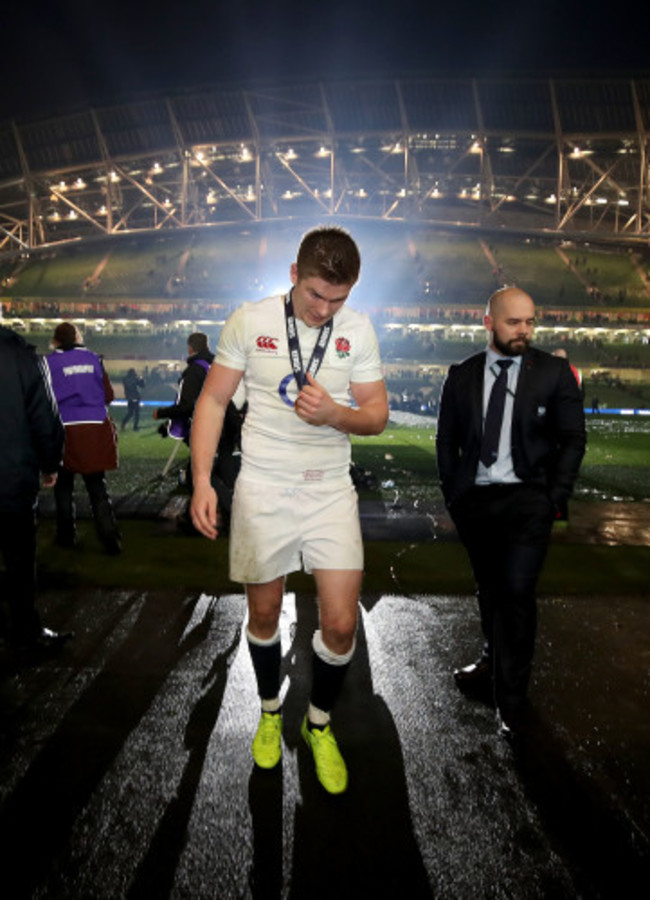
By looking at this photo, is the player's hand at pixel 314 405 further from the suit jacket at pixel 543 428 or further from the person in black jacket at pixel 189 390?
the person in black jacket at pixel 189 390

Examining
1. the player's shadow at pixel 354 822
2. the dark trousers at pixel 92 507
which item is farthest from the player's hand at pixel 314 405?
the dark trousers at pixel 92 507

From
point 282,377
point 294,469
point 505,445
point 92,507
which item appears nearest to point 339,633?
point 294,469

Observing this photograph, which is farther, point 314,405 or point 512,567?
point 512,567

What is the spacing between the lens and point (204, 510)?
2.42m

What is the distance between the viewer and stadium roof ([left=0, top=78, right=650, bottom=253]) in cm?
3266

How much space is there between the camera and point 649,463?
12398mm

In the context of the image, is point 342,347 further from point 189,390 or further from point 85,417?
point 85,417

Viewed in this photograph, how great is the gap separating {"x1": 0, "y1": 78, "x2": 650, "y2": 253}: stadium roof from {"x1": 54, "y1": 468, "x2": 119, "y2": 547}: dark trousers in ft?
113

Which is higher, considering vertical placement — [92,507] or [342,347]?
[342,347]

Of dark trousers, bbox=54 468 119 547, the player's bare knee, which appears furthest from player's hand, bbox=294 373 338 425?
dark trousers, bbox=54 468 119 547

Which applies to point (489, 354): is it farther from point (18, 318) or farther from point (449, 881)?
point (18, 318)

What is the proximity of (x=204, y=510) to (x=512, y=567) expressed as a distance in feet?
5.77

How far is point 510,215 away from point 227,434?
145 ft

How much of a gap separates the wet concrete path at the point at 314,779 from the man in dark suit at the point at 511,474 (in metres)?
0.39
